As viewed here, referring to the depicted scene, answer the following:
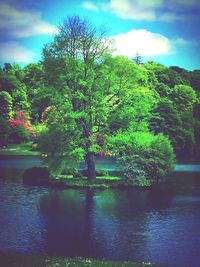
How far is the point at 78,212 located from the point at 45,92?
752 inches

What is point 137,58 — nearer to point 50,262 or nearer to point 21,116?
point 21,116

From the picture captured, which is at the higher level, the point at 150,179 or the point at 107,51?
the point at 107,51

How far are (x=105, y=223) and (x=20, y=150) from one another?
68.9 m

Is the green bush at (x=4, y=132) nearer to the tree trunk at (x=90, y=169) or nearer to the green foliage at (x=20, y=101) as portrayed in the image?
the green foliage at (x=20, y=101)

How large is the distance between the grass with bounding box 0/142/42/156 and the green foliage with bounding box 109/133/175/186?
1471 inches

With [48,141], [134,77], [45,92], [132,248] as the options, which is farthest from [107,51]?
[132,248]

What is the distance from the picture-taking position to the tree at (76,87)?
46969mm

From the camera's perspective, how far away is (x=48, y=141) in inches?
1858

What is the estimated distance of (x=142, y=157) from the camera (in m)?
48.7

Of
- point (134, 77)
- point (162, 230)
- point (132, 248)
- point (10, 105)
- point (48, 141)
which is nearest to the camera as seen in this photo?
point (132, 248)

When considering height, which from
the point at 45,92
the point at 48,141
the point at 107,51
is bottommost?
the point at 48,141

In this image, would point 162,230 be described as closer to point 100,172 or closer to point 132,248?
point 132,248

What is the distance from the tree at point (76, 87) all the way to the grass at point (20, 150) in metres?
36.1

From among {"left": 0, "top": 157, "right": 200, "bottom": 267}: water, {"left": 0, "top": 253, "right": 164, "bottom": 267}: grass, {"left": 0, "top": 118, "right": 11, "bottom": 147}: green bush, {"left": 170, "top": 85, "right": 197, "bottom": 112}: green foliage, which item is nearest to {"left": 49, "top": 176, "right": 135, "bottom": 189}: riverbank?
{"left": 0, "top": 157, "right": 200, "bottom": 267}: water
